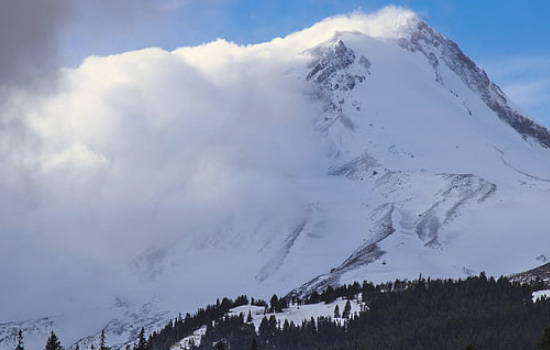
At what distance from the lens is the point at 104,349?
13362 cm

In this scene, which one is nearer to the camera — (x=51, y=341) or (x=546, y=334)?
(x=546, y=334)

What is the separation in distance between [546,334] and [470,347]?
8220 millimetres

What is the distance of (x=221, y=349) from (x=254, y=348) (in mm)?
16772

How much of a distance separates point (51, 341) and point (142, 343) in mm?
13638

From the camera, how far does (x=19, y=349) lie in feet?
404

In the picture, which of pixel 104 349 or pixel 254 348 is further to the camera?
pixel 254 348

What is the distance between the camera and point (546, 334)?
95562mm

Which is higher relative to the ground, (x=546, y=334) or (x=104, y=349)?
(x=104, y=349)

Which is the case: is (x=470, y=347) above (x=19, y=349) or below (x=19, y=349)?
below

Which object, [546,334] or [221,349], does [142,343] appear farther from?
[546,334]

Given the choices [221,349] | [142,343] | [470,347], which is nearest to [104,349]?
[142,343]

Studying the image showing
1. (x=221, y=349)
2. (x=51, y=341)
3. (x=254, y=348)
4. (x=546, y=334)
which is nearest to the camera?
(x=546, y=334)

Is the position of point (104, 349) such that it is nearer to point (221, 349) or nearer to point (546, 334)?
point (221, 349)

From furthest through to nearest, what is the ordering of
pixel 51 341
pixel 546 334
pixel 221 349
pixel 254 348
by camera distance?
pixel 254 348 < pixel 221 349 < pixel 51 341 < pixel 546 334
